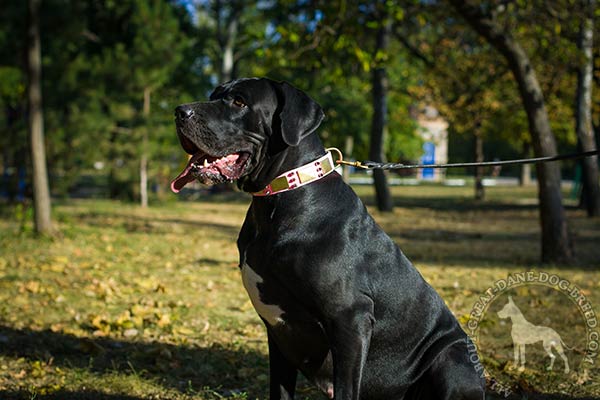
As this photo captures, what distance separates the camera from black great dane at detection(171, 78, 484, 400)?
292 centimetres

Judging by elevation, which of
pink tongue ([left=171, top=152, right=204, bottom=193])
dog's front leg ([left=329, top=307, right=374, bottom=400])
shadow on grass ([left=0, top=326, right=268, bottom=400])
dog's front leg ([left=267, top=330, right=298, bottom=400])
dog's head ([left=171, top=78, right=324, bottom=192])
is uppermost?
dog's head ([left=171, top=78, right=324, bottom=192])

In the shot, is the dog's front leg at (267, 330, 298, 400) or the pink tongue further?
the dog's front leg at (267, 330, 298, 400)

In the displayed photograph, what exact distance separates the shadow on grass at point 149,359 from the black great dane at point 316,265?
1395 millimetres

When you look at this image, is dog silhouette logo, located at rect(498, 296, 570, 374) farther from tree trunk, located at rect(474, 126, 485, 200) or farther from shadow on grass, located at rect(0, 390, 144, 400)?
tree trunk, located at rect(474, 126, 485, 200)

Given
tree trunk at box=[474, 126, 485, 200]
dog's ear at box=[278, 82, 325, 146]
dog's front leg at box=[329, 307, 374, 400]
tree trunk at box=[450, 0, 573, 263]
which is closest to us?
dog's front leg at box=[329, 307, 374, 400]

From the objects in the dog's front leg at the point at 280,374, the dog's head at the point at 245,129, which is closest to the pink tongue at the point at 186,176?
the dog's head at the point at 245,129

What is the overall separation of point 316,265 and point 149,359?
2.42m

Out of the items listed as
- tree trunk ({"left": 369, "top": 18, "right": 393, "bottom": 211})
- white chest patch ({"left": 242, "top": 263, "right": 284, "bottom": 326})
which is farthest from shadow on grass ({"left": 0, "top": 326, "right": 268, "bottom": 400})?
tree trunk ({"left": 369, "top": 18, "right": 393, "bottom": 211})

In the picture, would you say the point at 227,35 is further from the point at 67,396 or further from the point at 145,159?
the point at 67,396

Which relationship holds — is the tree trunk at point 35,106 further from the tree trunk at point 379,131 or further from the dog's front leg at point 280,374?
the tree trunk at point 379,131

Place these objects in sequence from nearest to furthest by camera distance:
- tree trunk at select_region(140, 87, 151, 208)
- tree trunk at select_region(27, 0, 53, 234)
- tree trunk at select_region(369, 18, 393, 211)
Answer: tree trunk at select_region(27, 0, 53, 234)
tree trunk at select_region(369, 18, 393, 211)
tree trunk at select_region(140, 87, 151, 208)

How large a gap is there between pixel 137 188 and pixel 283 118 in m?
17.5

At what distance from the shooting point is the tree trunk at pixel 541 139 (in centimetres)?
894

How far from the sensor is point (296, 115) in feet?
10.0
